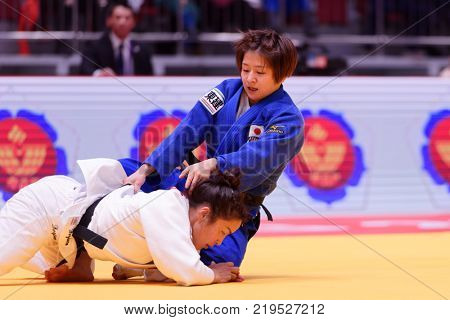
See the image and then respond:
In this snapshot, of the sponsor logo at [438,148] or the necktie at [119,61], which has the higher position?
the necktie at [119,61]

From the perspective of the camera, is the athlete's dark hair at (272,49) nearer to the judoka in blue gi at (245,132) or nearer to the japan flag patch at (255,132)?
the judoka in blue gi at (245,132)

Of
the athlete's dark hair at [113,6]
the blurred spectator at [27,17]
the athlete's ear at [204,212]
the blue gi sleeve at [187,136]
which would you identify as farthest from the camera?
the blurred spectator at [27,17]

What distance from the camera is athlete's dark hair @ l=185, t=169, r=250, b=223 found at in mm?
3414

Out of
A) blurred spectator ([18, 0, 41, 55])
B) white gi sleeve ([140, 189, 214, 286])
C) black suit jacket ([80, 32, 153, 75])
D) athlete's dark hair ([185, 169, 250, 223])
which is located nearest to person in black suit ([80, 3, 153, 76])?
black suit jacket ([80, 32, 153, 75])

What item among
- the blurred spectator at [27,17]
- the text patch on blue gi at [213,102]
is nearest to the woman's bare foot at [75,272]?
the text patch on blue gi at [213,102]

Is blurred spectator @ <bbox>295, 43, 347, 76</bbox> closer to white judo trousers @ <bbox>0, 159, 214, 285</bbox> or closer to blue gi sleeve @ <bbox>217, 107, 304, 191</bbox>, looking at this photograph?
blue gi sleeve @ <bbox>217, 107, 304, 191</bbox>

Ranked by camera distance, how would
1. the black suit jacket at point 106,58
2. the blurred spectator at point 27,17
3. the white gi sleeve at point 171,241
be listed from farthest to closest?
the blurred spectator at point 27,17, the black suit jacket at point 106,58, the white gi sleeve at point 171,241

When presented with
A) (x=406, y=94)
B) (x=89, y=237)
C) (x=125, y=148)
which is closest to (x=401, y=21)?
(x=406, y=94)

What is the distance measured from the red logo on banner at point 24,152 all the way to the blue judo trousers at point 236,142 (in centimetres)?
249

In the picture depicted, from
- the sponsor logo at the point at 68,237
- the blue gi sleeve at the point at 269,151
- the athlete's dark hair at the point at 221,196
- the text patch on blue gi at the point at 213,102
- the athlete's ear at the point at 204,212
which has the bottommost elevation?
the sponsor logo at the point at 68,237

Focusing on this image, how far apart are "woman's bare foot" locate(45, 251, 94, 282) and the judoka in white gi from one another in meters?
0.02

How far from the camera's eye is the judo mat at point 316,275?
3.14 meters

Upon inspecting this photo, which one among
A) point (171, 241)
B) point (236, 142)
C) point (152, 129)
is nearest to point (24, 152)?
point (152, 129)

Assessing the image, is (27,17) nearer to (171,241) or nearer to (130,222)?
(130,222)
